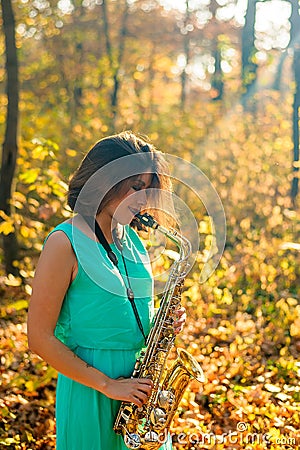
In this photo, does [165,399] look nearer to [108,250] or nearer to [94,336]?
[94,336]

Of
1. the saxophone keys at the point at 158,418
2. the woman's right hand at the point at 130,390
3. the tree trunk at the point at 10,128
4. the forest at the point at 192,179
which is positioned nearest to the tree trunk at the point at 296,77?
the forest at the point at 192,179

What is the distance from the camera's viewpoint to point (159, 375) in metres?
2.62

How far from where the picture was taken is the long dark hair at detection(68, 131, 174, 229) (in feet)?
7.79

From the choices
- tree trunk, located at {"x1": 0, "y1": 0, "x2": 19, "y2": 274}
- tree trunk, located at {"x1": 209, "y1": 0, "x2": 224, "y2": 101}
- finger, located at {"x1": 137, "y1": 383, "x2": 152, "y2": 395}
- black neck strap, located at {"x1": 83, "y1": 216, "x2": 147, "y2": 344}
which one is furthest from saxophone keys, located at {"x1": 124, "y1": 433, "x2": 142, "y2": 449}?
tree trunk, located at {"x1": 209, "y1": 0, "x2": 224, "y2": 101}

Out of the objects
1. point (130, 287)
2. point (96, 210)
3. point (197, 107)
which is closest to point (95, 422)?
point (130, 287)

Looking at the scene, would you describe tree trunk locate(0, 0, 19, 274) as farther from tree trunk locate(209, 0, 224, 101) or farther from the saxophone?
tree trunk locate(209, 0, 224, 101)

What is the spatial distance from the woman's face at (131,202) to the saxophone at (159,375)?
5.0 inches

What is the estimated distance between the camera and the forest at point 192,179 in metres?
4.57

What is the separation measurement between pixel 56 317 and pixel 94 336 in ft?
0.65

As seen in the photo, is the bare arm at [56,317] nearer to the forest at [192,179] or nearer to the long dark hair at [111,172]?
the long dark hair at [111,172]

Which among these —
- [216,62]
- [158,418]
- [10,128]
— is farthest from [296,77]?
[216,62]

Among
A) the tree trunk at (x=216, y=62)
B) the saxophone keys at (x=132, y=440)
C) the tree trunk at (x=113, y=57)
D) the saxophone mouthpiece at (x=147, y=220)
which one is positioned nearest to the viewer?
the saxophone keys at (x=132, y=440)

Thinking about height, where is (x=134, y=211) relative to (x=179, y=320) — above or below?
above

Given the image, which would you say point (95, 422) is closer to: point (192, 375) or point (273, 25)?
point (192, 375)
